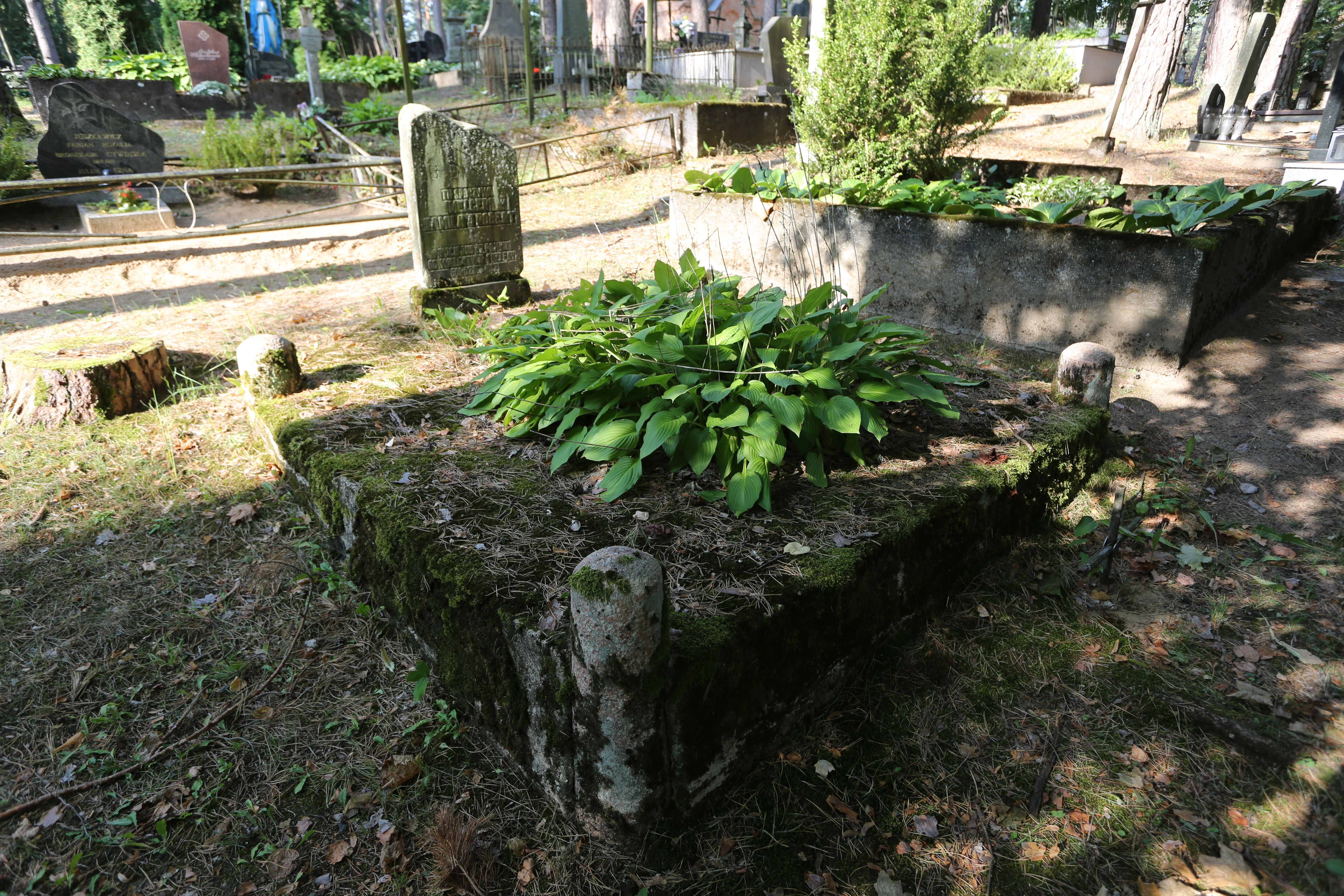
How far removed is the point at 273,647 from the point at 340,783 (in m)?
0.80

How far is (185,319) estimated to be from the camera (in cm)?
611

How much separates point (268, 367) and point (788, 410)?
291 cm

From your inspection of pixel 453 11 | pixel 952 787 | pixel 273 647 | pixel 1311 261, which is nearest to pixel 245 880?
pixel 273 647

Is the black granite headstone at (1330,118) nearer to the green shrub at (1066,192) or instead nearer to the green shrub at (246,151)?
the green shrub at (1066,192)

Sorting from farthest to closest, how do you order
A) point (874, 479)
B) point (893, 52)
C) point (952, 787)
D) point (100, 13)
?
1. point (100, 13)
2. point (893, 52)
3. point (874, 479)
4. point (952, 787)

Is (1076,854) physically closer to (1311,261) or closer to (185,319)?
(1311,261)

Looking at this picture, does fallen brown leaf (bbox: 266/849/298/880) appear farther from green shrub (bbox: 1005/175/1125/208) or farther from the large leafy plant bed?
green shrub (bbox: 1005/175/1125/208)

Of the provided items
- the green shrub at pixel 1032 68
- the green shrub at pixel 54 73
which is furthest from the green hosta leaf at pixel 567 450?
the green shrub at pixel 54 73

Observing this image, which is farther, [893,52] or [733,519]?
[893,52]

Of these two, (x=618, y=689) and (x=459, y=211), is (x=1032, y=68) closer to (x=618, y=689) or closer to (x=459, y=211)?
(x=459, y=211)

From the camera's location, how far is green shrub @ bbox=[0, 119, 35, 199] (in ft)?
32.3

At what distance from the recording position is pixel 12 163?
1000cm

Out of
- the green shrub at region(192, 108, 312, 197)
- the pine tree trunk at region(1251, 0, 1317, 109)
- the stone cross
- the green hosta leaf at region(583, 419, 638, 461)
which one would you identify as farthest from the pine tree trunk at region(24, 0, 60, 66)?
the pine tree trunk at region(1251, 0, 1317, 109)

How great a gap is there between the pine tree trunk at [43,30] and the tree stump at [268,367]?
22.6 metres
